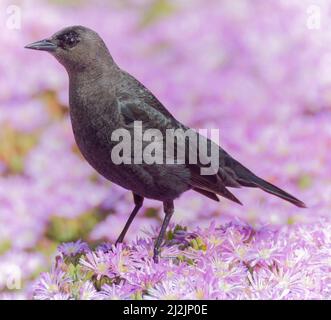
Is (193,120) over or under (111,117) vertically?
over

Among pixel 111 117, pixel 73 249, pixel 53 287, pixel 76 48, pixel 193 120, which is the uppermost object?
pixel 193 120

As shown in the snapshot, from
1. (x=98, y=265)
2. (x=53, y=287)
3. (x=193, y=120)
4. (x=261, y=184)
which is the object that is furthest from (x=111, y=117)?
(x=193, y=120)

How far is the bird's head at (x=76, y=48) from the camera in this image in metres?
3.59

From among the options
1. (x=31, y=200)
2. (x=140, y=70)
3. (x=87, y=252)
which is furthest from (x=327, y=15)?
(x=87, y=252)

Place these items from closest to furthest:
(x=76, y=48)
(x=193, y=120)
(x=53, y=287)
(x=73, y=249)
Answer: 1. (x=53, y=287)
2. (x=73, y=249)
3. (x=76, y=48)
4. (x=193, y=120)

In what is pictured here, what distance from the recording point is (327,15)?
6.64m

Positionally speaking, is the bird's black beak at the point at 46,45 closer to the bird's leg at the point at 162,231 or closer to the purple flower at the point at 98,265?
the bird's leg at the point at 162,231

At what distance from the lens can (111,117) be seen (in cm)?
341

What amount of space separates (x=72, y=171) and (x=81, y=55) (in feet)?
6.07

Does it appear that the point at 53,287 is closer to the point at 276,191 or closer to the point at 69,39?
the point at 69,39

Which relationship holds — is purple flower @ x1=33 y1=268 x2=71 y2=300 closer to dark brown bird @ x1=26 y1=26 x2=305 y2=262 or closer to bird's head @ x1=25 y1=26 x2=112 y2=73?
dark brown bird @ x1=26 y1=26 x2=305 y2=262

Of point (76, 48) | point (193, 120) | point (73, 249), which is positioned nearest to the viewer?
point (73, 249)

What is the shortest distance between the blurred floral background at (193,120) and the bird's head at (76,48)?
2.82ft

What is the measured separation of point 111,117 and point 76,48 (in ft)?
1.37
